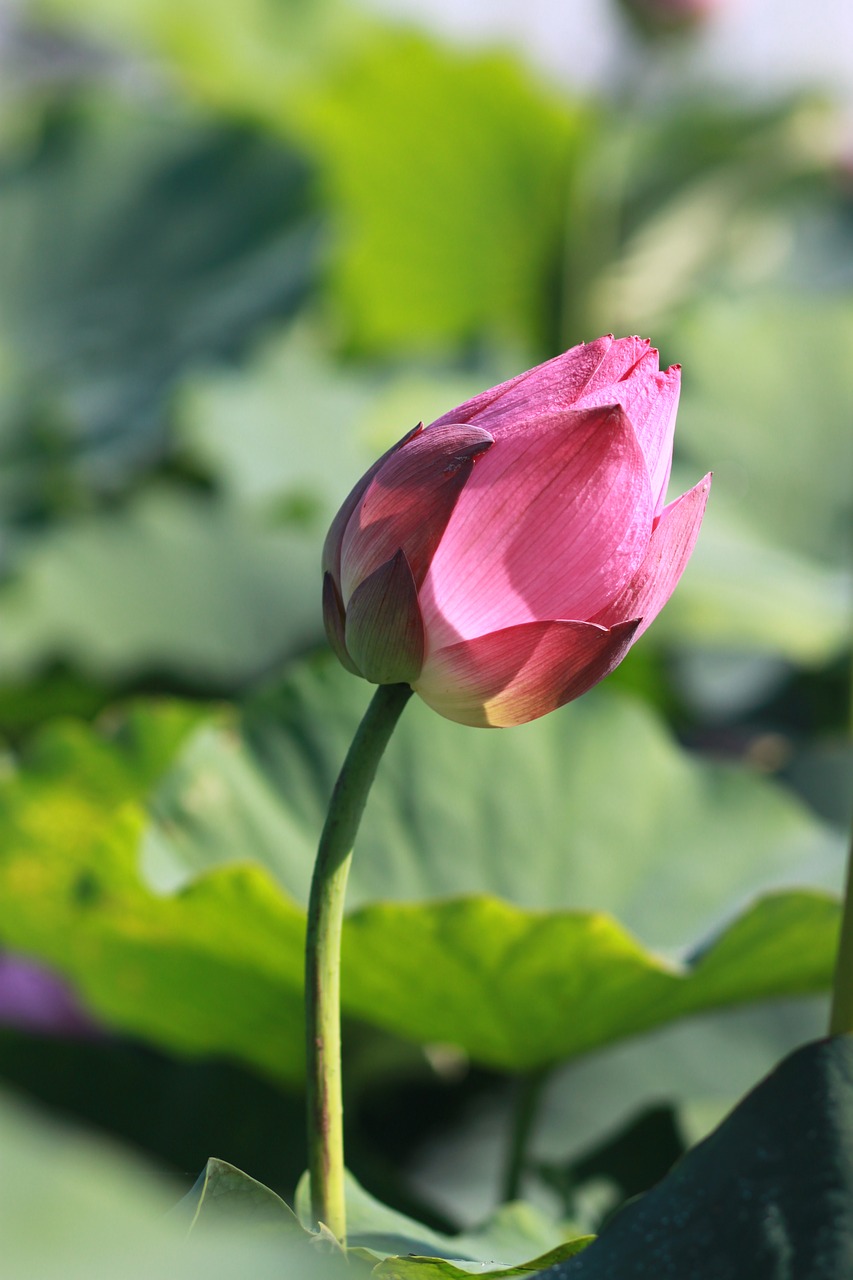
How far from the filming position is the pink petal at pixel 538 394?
0.89 ft

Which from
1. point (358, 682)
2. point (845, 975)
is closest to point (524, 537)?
point (845, 975)

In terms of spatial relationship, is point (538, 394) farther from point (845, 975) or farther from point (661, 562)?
point (845, 975)

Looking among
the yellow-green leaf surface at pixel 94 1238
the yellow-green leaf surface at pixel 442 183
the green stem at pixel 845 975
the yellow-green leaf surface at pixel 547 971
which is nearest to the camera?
the yellow-green leaf surface at pixel 94 1238

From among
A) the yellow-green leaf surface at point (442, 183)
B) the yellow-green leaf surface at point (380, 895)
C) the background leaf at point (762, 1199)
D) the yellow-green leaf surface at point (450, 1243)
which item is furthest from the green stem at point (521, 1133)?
the yellow-green leaf surface at point (442, 183)

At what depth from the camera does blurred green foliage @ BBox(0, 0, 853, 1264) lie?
0.51 m

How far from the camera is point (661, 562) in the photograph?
0.89ft

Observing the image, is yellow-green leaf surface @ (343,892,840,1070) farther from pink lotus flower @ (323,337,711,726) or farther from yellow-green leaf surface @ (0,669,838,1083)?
pink lotus flower @ (323,337,711,726)

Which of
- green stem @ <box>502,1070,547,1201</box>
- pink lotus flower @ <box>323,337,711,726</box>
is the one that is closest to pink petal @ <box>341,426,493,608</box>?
pink lotus flower @ <box>323,337,711,726</box>

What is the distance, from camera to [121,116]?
4.64 feet

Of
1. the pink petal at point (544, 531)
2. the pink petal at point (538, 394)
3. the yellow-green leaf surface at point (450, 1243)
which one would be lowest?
the yellow-green leaf surface at point (450, 1243)

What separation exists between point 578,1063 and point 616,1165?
118 mm

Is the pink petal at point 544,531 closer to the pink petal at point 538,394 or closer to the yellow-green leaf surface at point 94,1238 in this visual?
the pink petal at point 538,394

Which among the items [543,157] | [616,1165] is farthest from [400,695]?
[543,157]

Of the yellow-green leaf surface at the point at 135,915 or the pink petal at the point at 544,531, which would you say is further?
the yellow-green leaf surface at the point at 135,915
